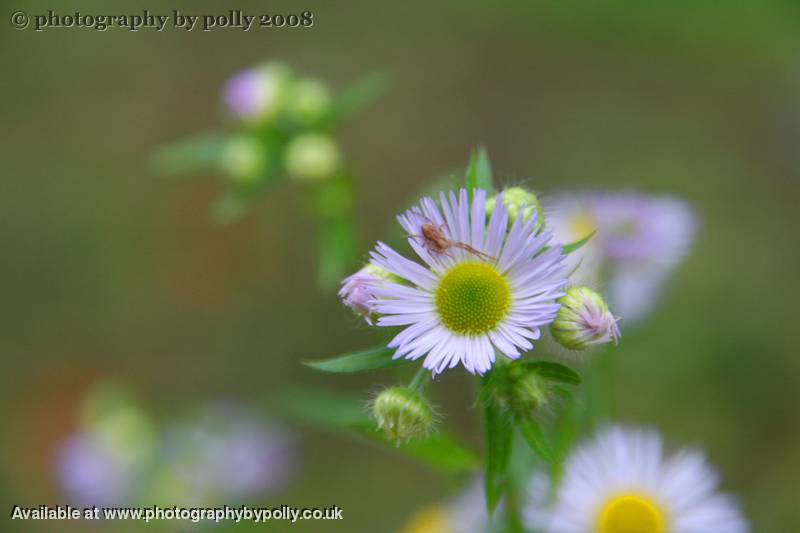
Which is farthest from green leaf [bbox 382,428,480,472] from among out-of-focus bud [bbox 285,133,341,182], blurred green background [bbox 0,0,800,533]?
blurred green background [bbox 0,0,800,533]

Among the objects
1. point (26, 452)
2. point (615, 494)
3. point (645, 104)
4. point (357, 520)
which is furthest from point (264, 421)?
point (645, 104)

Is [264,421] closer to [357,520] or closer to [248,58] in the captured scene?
[357,520]

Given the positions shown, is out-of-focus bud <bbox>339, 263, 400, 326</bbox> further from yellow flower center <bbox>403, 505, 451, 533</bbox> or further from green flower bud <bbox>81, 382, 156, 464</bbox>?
green flower bud <bbox>81, 382, 156, 464</bbox>

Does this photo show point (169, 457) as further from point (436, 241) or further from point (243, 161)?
point (436, 241)

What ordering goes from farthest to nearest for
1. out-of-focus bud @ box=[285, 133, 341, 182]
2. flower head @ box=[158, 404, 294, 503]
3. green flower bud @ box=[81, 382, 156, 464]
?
green flower bud @ box=[81, 382, 156, 464], flower head @ box=[158, 404, 294, 503], out-of-focus bud @ box=[285, 133, 341, 182]

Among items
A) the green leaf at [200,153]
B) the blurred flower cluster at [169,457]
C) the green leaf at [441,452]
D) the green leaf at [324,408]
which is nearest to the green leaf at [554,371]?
the green leaf at [441,452]

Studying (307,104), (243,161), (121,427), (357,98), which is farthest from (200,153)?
(121,427)
